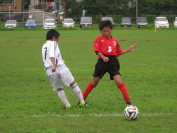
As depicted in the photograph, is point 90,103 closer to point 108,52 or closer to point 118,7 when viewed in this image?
point 108,52

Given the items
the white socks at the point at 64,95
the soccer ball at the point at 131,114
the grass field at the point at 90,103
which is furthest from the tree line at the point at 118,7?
the soccer ball at the point at 131,114

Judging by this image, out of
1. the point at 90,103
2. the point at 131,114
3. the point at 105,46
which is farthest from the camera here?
the point at 90,103

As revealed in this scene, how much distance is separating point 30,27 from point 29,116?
50.0 m

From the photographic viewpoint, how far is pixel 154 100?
896 centimetres

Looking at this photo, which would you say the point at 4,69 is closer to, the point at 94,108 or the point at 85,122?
the point at 94,108

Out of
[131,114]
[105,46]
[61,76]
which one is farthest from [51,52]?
[131,114]

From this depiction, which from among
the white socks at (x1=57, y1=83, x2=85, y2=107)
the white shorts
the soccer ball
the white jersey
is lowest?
the soccer ball

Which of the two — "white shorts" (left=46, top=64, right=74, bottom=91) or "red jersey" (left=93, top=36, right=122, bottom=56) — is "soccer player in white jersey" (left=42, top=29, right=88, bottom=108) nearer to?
"white shorts" (left=46, top=64, right=74, bottom=91)

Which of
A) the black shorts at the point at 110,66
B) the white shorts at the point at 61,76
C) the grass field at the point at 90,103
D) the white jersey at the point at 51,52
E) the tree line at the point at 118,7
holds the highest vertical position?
the tree line at the point at 118,7

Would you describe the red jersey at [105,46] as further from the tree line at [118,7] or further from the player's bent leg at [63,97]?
the tree line at [118,7]

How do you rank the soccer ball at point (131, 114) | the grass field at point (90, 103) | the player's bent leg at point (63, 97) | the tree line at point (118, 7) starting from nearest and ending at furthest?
the grass field at point (90, 103) < the soccer ball at point (131, 114) < the player's bent leg at point (63, 97) < the tree line at point (118, 7)

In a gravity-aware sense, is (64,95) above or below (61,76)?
below

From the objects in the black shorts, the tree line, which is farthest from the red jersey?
the tree line

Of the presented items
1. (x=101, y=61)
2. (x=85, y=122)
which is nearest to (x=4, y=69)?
(x=101, y=61)
